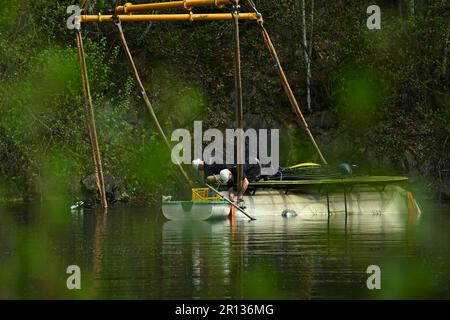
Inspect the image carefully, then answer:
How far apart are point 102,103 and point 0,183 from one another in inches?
229

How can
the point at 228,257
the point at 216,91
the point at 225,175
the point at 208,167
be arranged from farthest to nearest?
the point at 216,91, the point at 208,167, the point at 225,175, the point at 228,257

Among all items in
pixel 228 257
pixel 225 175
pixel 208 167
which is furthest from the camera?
pixel 208 167

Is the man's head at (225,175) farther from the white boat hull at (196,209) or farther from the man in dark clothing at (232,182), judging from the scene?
the white boat hull at (196,209)

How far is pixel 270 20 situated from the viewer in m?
60.1

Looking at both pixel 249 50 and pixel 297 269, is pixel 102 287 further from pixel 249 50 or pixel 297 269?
pixel 249 50

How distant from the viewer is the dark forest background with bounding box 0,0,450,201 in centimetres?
5241

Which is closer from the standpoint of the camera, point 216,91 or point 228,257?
point 228,257

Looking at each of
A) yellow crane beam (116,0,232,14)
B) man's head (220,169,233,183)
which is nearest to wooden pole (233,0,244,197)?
yellow crane beam (116,0,232,14)

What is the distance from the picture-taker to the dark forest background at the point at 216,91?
172ft

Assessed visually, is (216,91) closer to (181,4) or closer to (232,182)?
(232,182)

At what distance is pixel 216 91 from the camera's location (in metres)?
60.8

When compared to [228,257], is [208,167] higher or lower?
higher

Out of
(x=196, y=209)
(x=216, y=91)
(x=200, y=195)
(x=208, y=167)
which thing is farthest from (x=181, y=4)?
(x=216, y=91)
